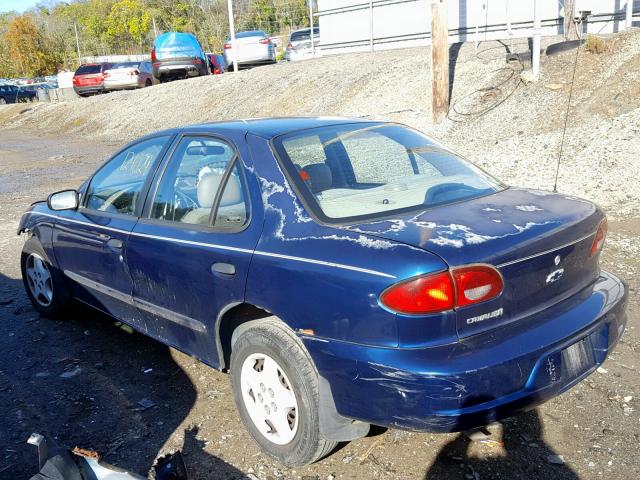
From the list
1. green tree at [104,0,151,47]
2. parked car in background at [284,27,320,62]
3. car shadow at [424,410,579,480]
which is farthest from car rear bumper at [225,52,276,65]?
green tree at [104,0,151,47]

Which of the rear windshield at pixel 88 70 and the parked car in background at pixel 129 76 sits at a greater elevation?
the rear windshield at pixel 88 70

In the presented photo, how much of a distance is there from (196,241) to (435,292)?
58.3 inches

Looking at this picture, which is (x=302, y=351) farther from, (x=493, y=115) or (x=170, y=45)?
(x=170, y=45)

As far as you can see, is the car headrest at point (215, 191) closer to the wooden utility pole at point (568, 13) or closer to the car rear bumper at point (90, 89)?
the wooden utility pole at point (568, 13)

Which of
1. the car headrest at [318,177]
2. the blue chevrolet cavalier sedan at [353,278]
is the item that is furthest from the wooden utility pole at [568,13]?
the car headrest at [318,177]

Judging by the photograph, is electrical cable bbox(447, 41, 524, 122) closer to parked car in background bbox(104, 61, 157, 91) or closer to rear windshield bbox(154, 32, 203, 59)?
rear windshield bbox(154, 32, 203, 59)

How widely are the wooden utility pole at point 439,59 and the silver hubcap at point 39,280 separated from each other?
808 centimetres

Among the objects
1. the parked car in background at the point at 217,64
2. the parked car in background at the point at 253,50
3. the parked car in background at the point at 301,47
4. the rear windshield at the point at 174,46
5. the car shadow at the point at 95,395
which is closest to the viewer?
the car shadow at the point at 95,395

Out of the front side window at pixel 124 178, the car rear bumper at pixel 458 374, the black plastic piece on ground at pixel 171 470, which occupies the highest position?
the front side window at pixel 124 178

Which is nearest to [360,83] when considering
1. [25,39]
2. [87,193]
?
[87,193]

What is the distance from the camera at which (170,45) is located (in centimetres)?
2669

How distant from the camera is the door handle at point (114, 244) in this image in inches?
165

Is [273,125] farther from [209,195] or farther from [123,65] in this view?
[123,65]

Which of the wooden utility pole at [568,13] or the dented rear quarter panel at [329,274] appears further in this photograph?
the wooden utility pole at [568,13]
